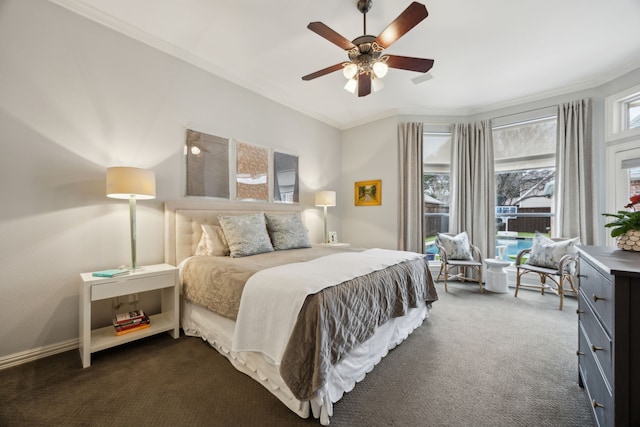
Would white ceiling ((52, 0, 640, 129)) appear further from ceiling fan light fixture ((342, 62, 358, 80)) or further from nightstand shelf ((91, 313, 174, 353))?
nightstand shelf ((91, 313, 174, 353))

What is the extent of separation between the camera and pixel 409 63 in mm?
2281

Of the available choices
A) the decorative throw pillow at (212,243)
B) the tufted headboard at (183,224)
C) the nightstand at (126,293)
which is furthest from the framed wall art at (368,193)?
the nightstand at (126,293)

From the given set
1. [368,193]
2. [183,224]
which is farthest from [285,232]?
[368,193]

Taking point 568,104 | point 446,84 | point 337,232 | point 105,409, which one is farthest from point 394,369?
point 568,104

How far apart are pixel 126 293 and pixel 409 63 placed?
3.18 metres

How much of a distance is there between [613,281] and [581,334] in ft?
3.33

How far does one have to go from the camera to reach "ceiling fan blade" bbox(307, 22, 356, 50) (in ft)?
6.27

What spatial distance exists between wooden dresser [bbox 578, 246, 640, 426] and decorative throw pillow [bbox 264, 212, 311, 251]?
8.54ft

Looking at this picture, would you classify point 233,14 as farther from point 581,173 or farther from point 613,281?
point 581,173

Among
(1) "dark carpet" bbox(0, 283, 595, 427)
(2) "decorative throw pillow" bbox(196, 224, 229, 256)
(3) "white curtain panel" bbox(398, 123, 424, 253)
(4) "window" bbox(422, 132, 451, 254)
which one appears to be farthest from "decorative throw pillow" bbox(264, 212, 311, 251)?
(4) "window" bbox(422, 132, 451, 254)

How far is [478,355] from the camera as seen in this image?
214 cm

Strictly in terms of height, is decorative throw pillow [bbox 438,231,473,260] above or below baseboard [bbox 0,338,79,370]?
above

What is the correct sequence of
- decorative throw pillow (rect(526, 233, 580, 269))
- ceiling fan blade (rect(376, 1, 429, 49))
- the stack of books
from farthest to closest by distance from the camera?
1. decorative throw pillow (rect(526, 233, 580, 269))
2. the stack of books
3. ceiling fan blade (rect(376, 1, 429, 49))

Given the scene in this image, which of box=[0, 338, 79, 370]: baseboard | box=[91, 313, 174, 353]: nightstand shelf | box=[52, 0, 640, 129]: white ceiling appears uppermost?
box=[52, 0, 640, 129]: white ceiling
